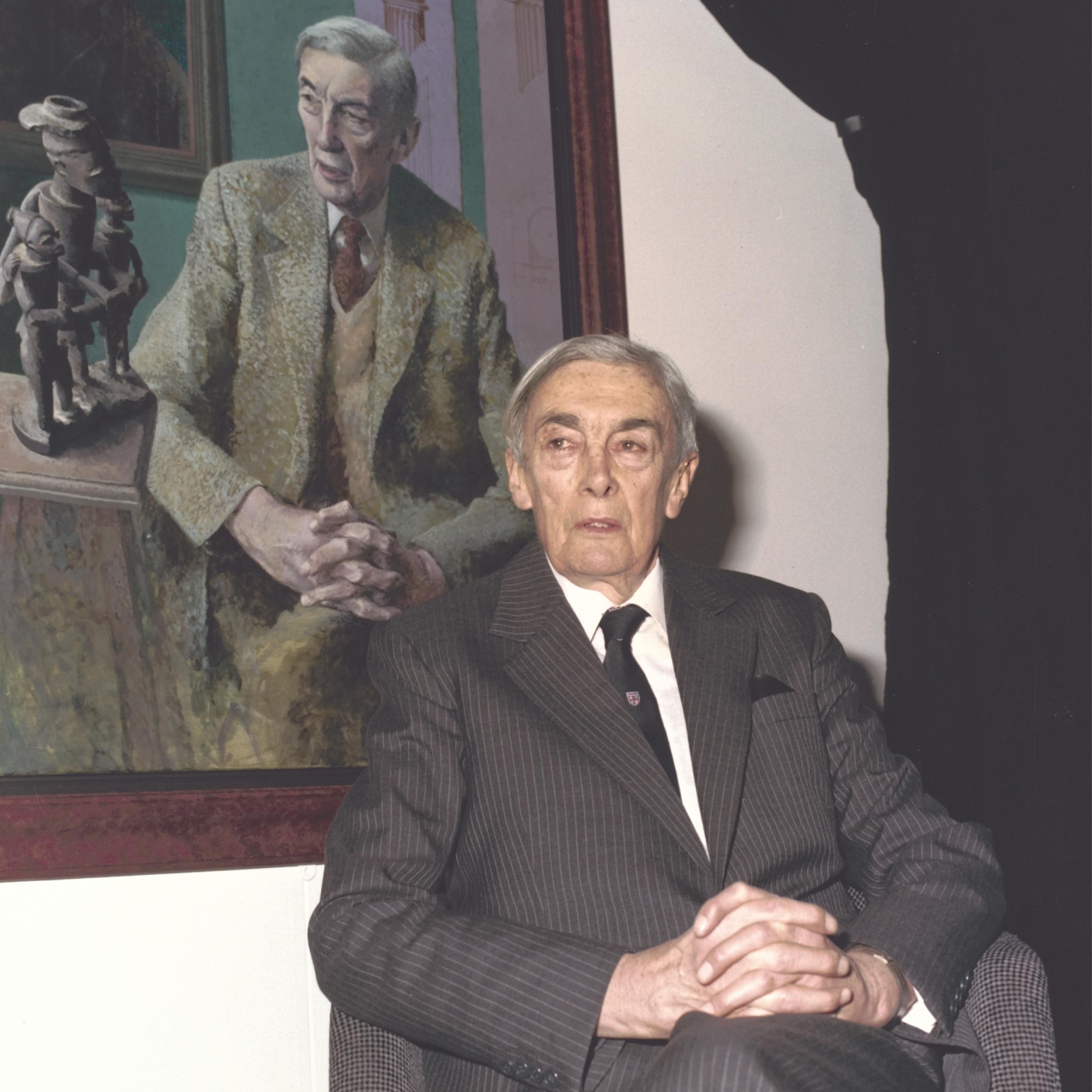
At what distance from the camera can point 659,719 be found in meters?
1.97

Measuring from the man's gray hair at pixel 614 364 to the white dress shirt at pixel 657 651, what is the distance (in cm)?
24

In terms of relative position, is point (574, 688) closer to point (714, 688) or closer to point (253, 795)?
point (714, 688)

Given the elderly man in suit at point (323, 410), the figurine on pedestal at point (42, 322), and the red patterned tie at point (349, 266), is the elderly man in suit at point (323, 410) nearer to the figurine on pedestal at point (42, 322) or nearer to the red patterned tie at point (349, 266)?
the red patterned tie at point (349, 266)

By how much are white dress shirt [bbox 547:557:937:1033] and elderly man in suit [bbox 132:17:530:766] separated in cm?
46

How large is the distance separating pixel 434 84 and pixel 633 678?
1372 millimetres

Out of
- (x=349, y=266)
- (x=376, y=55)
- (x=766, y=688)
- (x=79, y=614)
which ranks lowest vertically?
(x=766, y=688)

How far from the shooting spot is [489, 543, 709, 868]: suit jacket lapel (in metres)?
1.80

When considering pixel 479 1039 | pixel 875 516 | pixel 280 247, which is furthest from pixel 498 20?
pixel 479 1039

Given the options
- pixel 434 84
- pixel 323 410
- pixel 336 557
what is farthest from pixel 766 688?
pixel 434 84

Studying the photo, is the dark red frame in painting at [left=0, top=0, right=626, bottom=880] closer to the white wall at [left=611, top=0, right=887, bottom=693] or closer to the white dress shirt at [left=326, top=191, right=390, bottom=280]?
the white wall at [left=611, top=0, right=887, bottom=693]

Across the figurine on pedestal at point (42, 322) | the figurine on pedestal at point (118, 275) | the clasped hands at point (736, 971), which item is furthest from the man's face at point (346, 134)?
the clasped hands at point (736, 971)

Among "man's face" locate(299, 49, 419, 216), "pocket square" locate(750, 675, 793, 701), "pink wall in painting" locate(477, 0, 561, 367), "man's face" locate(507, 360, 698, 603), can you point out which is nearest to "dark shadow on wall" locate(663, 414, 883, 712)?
"pink wall in painting" locate(477, 0, 561, 367)

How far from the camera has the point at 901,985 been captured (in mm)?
1635

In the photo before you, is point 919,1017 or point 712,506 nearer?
point 919,1017
